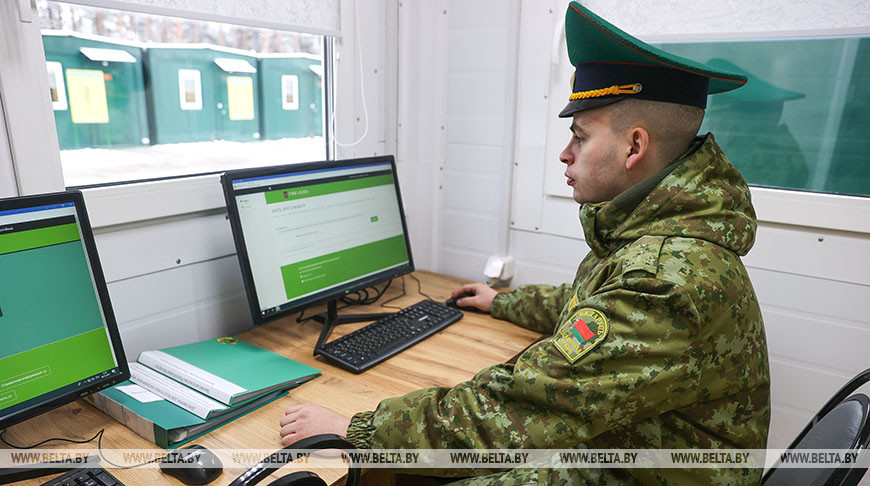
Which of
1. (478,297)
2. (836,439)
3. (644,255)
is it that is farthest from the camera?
(478,297)

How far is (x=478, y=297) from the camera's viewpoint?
187 cm

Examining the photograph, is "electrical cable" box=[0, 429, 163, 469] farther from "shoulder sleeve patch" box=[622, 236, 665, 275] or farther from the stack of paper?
"shoulder sleeve patch" box=[622, 236, 665, 275]

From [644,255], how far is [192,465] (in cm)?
88

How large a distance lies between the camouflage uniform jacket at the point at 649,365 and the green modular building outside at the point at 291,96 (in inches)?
43.6

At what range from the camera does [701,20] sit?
168 centimetres

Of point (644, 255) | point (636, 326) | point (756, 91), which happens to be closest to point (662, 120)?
point (644, 255)

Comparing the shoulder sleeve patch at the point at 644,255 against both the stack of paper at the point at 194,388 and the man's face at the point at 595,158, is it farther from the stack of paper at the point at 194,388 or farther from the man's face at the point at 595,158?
the stack of paper at the point at 194,388

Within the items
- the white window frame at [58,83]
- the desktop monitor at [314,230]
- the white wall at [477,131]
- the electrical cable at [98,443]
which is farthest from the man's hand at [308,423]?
the white wall at [477,131]

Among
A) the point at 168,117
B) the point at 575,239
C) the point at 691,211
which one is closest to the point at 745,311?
the point at 691,211

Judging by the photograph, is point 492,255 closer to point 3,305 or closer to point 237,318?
point 237,318

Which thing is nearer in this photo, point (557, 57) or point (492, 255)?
point (557, 57)

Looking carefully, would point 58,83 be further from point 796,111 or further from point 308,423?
point 796,111

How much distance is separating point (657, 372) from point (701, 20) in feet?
3.99

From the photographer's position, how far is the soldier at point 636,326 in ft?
3.16
